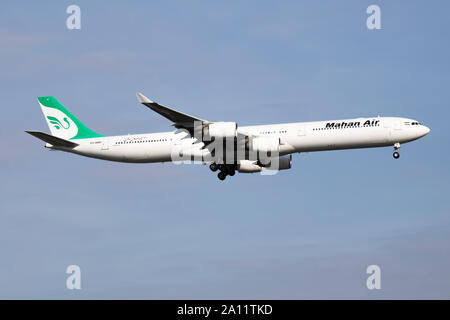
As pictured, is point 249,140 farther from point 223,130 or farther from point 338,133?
point 338,133

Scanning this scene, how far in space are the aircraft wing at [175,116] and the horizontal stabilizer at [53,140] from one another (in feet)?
36.7

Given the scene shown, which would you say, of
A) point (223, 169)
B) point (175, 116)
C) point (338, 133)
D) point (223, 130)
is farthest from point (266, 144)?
point (175, 116)

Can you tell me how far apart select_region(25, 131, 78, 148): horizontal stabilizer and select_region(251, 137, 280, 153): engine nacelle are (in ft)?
50.2

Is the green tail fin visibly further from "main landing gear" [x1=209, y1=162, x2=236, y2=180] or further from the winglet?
the winglet

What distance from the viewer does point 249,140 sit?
179 feet

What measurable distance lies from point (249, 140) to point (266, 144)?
1.30m

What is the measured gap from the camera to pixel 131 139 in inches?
2328

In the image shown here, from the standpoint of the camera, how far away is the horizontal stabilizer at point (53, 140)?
57.8 meters

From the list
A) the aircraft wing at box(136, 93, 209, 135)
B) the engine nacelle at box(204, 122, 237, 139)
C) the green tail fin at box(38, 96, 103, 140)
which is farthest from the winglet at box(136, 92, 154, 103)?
the green tail fin at box(38, 96, 103, 140)

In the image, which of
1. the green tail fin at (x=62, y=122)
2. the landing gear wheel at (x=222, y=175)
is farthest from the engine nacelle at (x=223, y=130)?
the green tail fin at (x=62, y=122)
